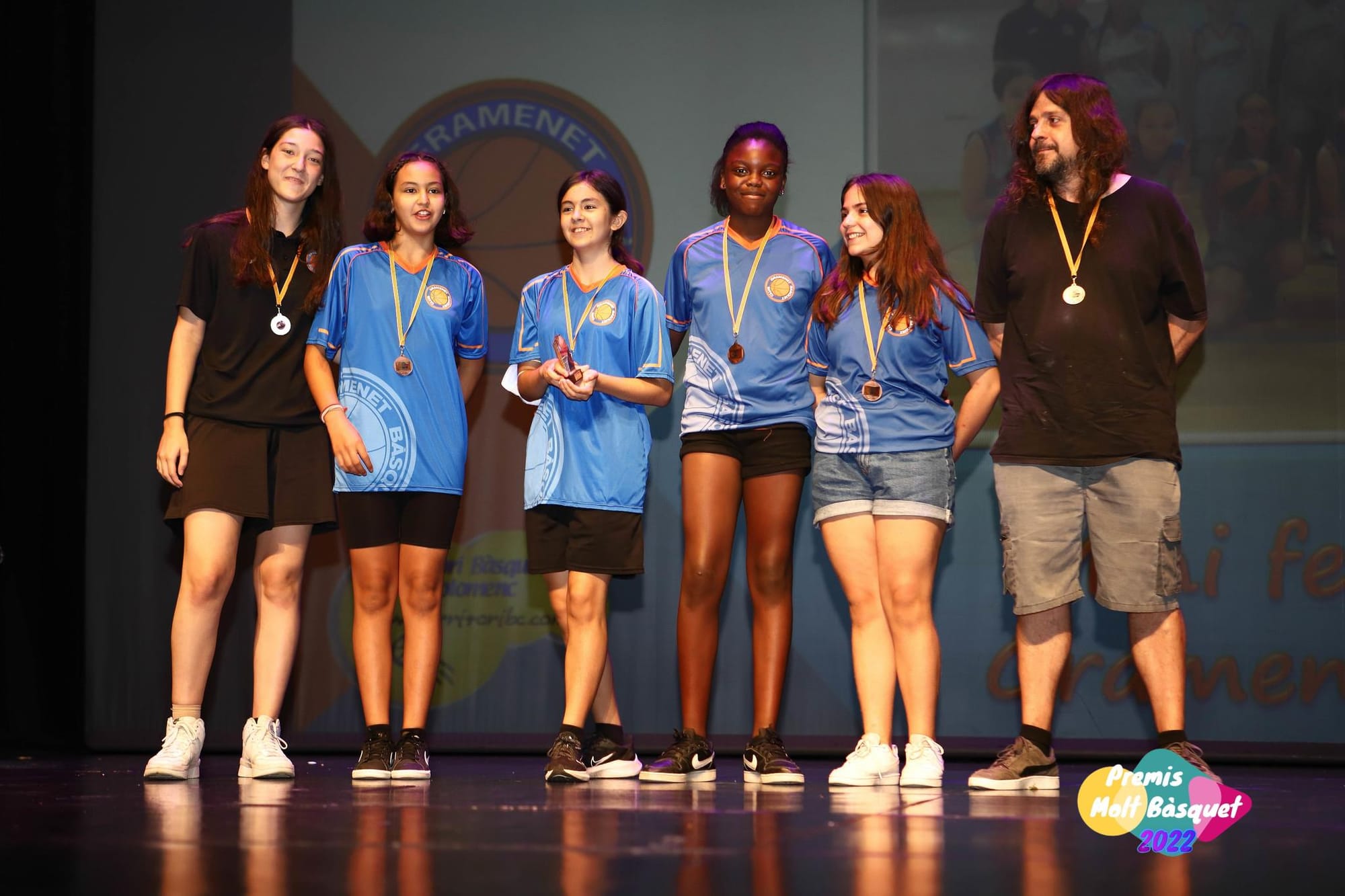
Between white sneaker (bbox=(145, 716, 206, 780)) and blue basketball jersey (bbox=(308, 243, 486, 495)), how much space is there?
0.67 meters

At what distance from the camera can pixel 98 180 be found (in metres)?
4.71

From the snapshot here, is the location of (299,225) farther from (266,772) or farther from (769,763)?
(769,763)

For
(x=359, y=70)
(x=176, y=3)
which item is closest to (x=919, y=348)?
(x=359, y=70)

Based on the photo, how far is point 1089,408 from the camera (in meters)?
2.98

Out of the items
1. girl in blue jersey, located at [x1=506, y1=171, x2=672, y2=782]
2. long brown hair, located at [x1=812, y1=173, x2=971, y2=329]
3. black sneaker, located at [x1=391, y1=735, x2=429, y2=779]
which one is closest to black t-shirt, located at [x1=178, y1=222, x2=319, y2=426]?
girl in blue jersey, located at [x1=506, y1=171, x2=672, y2=782]

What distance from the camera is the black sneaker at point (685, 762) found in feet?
10.7

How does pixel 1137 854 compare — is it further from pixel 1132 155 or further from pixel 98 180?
pixel 98 180

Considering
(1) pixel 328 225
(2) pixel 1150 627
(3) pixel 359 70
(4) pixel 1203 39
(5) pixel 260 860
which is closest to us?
(5) pixel 260 860

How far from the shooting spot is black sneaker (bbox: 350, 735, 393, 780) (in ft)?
10.5

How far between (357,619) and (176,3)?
256cm

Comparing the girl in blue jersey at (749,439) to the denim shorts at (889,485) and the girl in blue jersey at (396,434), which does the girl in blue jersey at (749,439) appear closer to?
the denim shorts at (889,485)

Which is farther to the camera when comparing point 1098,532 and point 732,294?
point 732,294

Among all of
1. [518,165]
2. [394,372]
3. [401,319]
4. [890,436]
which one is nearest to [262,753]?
[394,372]

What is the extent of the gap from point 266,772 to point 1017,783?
173 cm
